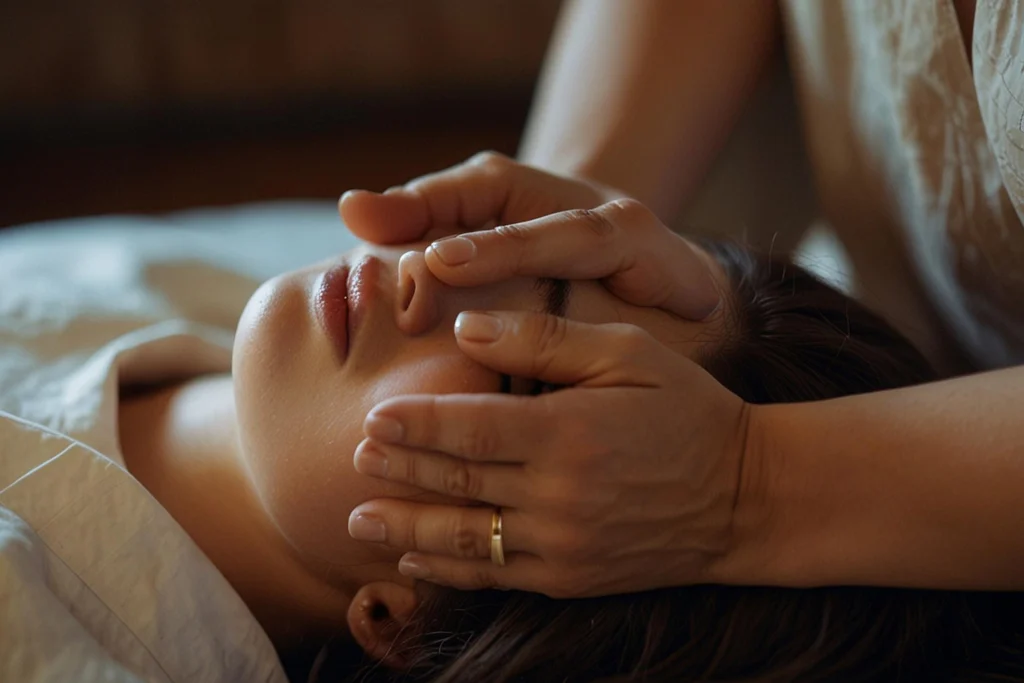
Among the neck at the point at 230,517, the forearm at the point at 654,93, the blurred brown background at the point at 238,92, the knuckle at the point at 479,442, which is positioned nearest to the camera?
the knuckle at the point at 479,442

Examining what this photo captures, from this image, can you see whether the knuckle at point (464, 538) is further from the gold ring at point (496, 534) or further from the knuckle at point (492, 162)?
the knuckle at point (492, 162)

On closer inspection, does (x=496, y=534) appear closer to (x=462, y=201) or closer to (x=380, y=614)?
(x=380, y=614)

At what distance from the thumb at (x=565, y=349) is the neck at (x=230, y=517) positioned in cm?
30

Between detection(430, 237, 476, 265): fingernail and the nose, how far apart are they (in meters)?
0.03

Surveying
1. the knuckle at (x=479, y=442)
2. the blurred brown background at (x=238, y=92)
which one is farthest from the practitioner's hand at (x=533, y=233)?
the blurred brown background at (x=238, y=92)

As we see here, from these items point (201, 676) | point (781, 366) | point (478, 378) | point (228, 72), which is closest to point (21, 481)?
point (201, 676)

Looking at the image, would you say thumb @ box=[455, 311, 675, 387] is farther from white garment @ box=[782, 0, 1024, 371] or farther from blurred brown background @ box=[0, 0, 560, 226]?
blurred brown background @ box=[0, 0, 560, 226]

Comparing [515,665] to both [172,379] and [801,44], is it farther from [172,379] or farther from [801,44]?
[801,44]

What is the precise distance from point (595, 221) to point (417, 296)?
0.16 metres

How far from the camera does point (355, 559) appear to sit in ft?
2.81

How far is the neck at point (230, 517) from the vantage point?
0.92m

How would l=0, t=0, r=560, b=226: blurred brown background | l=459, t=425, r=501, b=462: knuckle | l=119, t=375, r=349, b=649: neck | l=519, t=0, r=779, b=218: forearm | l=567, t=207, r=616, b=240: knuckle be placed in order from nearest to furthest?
l=459, t=425, r=501, b=462: knuckle, l=567, t=207, r=616, b=240: knuckle, l=119, t=375, r=349, b=649: neck, l=519, t=0, r=779, b=218: forearm, l=0, t=0, r=560, b=226: blurred brown background

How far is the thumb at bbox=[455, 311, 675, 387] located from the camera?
73 cm

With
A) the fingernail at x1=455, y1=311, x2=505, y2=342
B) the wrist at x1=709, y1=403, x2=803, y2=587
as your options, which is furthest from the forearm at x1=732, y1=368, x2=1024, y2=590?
the fingernail at x1=455, y1=311, x2=505, y2=342
